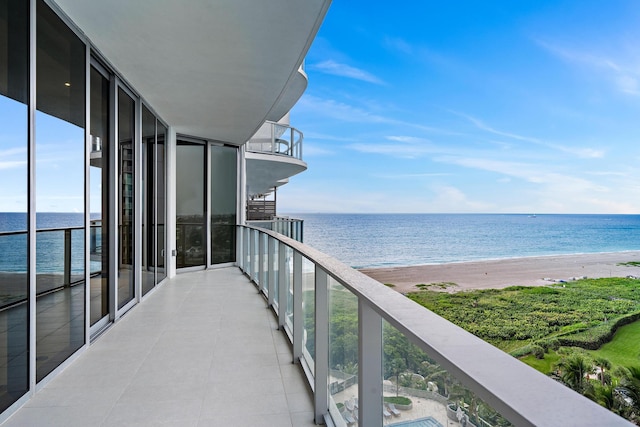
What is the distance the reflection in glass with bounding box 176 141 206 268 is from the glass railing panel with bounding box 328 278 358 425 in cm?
596

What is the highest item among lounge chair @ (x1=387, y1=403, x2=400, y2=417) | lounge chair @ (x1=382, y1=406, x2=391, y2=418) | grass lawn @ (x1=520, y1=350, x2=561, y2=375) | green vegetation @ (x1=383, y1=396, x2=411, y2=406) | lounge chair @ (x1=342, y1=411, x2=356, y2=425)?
green vegetation @ (x1=383, y1=396, x2=411, y2=406)

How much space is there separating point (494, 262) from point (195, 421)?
104ft

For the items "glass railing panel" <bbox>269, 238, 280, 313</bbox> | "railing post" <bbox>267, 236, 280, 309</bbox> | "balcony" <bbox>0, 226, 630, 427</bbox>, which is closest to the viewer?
"balcony" <bbox>0, 226, 630, 427</bbox>

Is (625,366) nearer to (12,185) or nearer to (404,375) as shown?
(404,375)

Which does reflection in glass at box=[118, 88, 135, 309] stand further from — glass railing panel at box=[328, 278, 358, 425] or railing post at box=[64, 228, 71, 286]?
glass railing panel at box=[328, 278, 358, 425]

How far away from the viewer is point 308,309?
279 cm

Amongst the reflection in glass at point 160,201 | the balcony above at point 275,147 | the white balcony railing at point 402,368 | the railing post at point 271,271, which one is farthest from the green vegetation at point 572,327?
the balcony above at point 275,147

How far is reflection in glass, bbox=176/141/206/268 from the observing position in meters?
7.51

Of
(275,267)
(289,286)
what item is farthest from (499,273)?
(289,286)

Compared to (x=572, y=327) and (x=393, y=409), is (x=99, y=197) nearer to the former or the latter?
(x=393, y=409)

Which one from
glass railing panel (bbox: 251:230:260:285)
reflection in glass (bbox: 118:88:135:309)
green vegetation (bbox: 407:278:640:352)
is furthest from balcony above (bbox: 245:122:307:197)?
green vegetation (bbox: 407:278:640:352)

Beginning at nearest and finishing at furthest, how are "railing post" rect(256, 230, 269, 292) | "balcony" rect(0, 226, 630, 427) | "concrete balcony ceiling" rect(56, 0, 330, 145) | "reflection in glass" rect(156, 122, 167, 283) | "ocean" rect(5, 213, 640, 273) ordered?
1. "balcony" rect(0, 226, 630, 427)
2. "concrete balcony ceiling" rect(56, 0, 330, 145)
3. "railing post" rect(256, 230, 269, 292)
4. "reflection in glass" rect(156, 122, 167, 283)
5. "ocean" rect(5, 213, 640, 273)

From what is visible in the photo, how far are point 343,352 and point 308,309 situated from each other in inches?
35.5

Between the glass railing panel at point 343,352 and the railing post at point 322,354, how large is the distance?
0.18 ft
